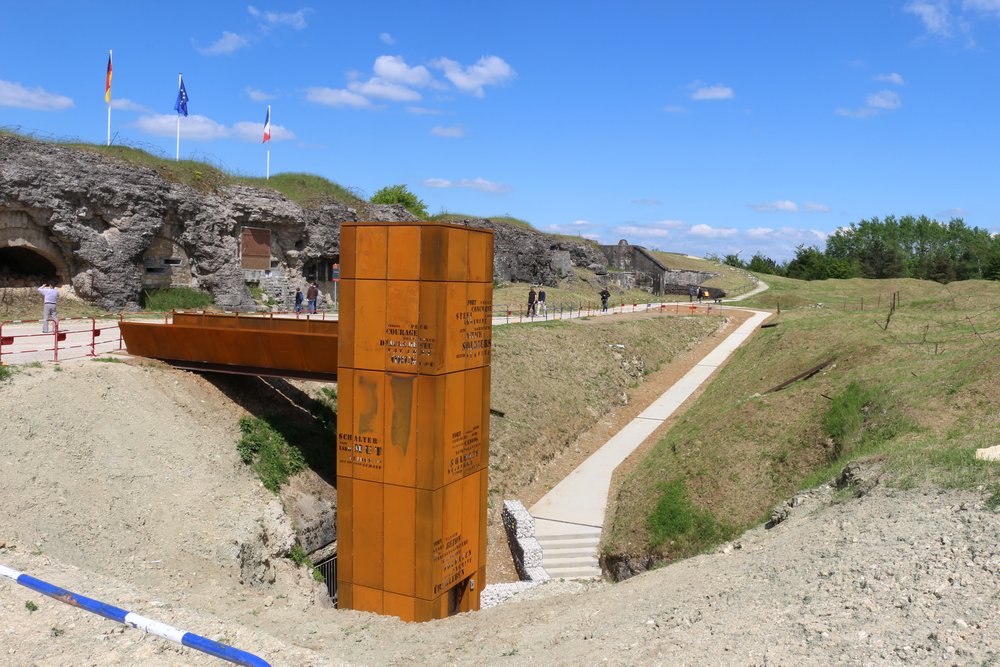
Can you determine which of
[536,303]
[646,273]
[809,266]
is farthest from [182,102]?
[809,266]

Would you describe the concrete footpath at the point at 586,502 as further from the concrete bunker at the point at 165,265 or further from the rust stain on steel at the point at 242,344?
the concrete bunker at the point at 165,265

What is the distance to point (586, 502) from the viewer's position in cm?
2161

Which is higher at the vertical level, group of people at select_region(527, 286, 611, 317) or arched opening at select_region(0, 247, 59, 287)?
arched opening at select_region(0, 247, 59, 287)

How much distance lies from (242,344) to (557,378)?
1554 centimetres

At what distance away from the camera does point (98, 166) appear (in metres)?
30.8

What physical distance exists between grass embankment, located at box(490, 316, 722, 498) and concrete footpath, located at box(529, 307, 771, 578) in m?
1.44

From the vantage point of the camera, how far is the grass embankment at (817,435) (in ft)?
45.9

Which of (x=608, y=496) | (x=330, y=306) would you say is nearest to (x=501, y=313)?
(x=330, y=306)

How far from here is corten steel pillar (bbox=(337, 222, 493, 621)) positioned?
1308 centimetres

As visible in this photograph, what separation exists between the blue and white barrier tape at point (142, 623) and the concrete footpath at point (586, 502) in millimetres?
11505

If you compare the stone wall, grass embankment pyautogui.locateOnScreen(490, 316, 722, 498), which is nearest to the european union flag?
grass embankment pyautogui.locateOnScreen(490, 316, 722, 498)

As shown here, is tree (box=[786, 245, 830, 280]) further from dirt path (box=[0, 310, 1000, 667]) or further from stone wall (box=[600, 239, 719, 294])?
dirt path (box=[0, 310, 1000, 667])

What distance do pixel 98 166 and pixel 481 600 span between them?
86.9 feet

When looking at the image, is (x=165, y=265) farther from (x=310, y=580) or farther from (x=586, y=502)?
(x=586, y=502)
